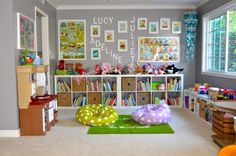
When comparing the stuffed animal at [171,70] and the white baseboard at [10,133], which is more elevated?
the stuffed animal at [171,70]

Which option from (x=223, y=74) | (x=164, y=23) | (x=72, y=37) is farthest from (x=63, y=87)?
(x=223, y=74)

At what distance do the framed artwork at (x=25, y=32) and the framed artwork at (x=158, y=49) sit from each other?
9.05 ft

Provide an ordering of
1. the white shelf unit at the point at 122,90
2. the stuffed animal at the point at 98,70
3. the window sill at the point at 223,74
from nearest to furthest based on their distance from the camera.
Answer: the window sill at the point at 223,74 < the white shelf unit at the point at 122,90 < the stuffed animal at the point at 98,70

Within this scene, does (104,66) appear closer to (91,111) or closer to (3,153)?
(91,111)

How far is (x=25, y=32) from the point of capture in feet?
13.7

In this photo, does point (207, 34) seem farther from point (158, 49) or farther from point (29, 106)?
point (29, 106)

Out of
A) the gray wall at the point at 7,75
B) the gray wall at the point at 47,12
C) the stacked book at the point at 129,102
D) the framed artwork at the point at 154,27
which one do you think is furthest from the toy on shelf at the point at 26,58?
the framed artwork at the point at 154,27

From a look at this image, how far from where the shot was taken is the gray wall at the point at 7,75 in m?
3.76

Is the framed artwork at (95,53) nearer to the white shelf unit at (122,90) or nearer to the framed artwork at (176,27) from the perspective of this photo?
the white shelf unit at (122,90)

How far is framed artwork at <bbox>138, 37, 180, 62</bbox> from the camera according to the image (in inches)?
247

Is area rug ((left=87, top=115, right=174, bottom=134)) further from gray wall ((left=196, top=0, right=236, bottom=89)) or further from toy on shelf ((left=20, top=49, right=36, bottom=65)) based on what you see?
toy on shelf ((left=20, top=49, right=36, bottom=65))

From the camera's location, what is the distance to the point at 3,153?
320 cm

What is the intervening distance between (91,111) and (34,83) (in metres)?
1.19

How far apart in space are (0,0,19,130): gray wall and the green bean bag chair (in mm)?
1120
